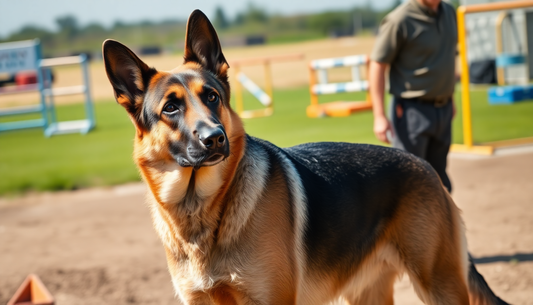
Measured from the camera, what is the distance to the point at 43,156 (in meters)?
13.0

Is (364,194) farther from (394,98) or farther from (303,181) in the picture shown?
(394,98)

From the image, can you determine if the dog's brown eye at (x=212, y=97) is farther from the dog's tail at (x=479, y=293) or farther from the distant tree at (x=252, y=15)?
the distant tree at (x=252, y=15)

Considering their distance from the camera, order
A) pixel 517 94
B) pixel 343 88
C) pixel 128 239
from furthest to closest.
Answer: pixel 343 88
pixel 517 94
pixel 128 239

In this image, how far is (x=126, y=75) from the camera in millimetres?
3217

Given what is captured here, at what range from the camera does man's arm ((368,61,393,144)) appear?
4.84m

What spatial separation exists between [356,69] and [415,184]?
47.1 ft

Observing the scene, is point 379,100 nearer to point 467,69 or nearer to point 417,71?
point 417,71

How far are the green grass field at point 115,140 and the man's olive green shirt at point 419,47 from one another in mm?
5681

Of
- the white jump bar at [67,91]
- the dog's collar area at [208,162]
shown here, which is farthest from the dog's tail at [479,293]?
the white jump bar at [67,91]

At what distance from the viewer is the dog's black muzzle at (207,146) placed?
2.81 m

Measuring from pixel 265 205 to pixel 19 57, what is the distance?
52.1 feet

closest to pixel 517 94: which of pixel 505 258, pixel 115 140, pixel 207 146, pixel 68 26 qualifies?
pixel 505 258

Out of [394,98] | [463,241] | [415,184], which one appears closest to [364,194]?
[415,184]

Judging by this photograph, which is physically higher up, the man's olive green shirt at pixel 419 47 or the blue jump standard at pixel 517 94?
the man's olive green shirt at pixel 419 47
